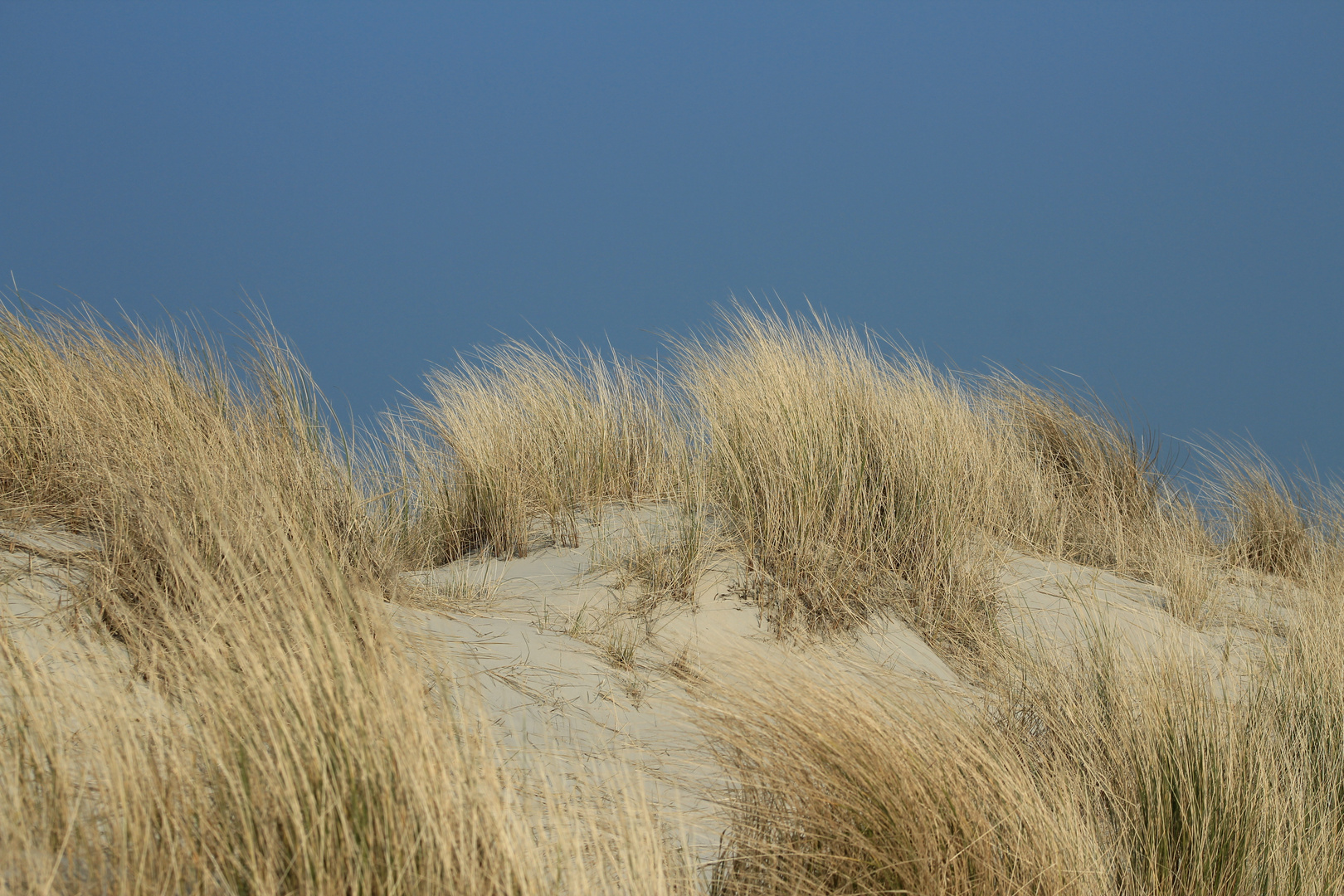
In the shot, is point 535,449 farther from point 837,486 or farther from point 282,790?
point 282,790

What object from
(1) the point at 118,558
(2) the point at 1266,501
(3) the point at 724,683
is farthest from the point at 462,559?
(2) the point at 1266,501

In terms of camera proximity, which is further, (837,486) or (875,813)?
(837,486)

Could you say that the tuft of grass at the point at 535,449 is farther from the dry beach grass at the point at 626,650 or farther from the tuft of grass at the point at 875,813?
the tuft of grass at the point at 875,813

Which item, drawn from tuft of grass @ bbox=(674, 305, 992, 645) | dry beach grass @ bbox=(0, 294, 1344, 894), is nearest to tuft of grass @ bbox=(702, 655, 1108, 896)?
dry beach grass @ bbox=(0, 294, 1344, 894)

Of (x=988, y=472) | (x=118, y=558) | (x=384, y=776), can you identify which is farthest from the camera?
(x=988, y=472)

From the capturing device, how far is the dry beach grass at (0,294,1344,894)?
1.56 metres

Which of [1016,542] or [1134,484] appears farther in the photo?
[1134,484]

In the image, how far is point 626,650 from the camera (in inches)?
127

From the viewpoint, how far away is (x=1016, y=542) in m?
5.11

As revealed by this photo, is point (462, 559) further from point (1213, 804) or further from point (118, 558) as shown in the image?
point (1213, 804)

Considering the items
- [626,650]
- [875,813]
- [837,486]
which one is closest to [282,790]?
[875,813]

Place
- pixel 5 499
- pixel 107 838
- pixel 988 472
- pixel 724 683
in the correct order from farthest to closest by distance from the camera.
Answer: pixel 988 472
pixel 5 499
pixel 724 683
pixel 107 838

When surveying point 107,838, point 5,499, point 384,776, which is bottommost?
point 107,838

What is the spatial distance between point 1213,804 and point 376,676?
2151mm
